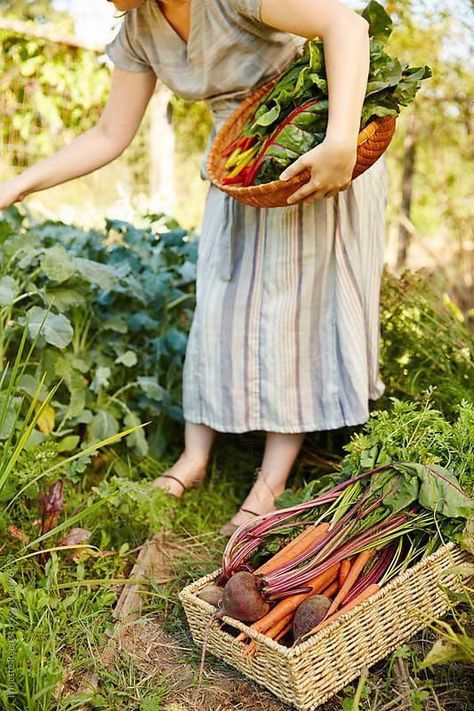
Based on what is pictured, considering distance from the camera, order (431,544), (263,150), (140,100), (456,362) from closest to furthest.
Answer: (431,544) < (263,150) < (140,100) < (456,362)

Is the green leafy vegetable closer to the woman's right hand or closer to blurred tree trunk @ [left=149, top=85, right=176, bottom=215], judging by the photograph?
the woman's right hand

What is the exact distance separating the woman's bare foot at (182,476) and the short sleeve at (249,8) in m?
1.28

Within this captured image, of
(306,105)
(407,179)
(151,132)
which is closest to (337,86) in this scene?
(306,105)

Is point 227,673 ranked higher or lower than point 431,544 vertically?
lower

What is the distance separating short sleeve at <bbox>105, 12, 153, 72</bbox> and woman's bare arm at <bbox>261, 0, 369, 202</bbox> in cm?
60

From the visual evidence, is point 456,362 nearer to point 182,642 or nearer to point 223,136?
point 223,136

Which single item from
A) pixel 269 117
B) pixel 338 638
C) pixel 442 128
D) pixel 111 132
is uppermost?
pixel 269 117

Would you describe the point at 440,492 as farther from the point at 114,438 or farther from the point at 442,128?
the point at 442,128

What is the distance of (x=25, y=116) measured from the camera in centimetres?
559

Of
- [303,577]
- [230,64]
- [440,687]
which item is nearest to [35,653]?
[303,577]

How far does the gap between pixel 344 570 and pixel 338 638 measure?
20cm

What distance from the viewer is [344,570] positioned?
1.75 m

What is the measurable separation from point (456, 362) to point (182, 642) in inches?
51.9

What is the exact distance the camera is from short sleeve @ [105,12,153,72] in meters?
2.33
